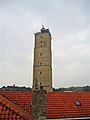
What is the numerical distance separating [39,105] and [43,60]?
165 ft

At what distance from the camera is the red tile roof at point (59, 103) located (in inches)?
693

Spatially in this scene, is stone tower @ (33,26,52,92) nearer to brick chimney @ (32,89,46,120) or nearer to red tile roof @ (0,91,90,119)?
red tile roof @ (0,91,90,119)

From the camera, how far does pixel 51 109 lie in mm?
17938

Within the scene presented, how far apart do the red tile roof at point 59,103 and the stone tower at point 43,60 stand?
3794cm

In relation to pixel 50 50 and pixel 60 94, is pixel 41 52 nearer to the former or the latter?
Answer: pixel 50 50

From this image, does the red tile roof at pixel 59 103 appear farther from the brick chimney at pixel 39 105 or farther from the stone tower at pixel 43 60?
the stone tower at pixel 43 60

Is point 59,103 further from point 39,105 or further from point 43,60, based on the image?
point 43,60

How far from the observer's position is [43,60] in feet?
200

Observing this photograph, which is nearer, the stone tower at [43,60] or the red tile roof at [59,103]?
the red tile roof at [59,103]

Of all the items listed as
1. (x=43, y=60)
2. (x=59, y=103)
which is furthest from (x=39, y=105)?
(x=43, y=60)

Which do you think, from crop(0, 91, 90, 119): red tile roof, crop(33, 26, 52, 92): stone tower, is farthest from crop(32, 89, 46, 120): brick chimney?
crop(33, 26, 52, 92): stone tower

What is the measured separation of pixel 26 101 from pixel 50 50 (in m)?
45.5

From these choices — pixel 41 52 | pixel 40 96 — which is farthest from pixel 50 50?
pixel 40 96

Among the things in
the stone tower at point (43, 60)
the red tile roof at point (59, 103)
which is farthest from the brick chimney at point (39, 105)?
the stone tower at point (43, 60)
